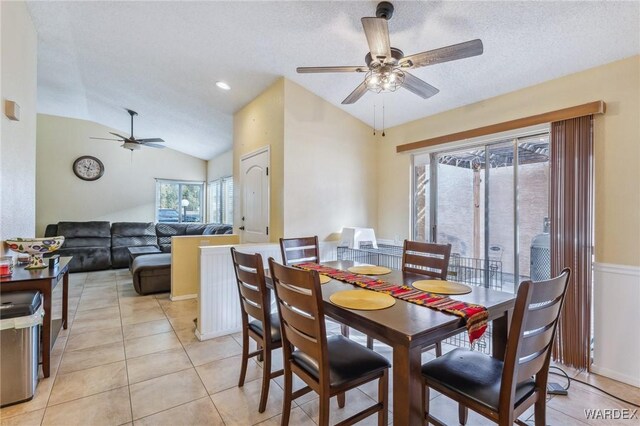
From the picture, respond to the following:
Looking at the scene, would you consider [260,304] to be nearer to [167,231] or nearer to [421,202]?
[421,202]

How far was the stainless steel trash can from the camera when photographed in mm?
1941

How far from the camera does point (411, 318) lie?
56.2 inches

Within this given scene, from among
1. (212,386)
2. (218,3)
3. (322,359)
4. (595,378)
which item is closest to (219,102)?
(218,3)

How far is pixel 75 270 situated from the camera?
6043mm

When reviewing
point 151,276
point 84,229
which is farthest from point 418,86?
point 84,229

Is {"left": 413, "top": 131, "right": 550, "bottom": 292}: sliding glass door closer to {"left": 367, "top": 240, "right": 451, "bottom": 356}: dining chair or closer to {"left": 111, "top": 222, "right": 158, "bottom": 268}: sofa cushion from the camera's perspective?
{"left": 367, "top": 240, "right": 451, "bottom": 356}: dining chair

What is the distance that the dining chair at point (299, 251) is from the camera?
112 inches

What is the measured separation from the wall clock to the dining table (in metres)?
7.68

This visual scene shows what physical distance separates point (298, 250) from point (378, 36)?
189cm

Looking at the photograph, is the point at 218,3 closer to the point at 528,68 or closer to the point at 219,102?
the point at 219,102

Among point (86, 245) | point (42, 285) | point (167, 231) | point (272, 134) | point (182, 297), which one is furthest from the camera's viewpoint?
point (167, 231)

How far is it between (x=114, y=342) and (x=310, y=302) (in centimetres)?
268

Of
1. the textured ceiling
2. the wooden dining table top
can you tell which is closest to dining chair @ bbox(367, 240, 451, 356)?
the wooden dining table top

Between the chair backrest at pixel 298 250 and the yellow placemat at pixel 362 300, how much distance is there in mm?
1076
